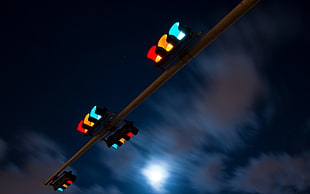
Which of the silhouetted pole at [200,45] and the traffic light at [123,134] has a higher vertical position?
the silhouetted pole at [200,45]

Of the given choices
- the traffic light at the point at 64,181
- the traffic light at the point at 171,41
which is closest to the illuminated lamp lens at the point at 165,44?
the traffic light at the point at 171,41

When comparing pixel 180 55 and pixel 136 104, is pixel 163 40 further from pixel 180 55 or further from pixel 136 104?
pixel 136 104

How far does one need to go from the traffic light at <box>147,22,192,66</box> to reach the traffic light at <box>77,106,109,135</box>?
7.96ft

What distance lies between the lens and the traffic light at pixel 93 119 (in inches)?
235

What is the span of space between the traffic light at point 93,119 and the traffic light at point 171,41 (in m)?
2.43

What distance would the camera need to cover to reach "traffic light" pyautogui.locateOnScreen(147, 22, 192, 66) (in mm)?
4238

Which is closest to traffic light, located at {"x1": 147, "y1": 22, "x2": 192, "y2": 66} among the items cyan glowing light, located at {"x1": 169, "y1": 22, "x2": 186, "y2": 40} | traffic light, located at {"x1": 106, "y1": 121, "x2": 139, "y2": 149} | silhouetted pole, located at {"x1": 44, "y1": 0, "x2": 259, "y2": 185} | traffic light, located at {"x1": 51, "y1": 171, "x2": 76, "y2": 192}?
cyan glowing light, located at {"x1": 169, "y1": 22, "x2": 186, "y2": 40}

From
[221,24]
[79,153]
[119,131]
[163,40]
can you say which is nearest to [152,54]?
[163,40]

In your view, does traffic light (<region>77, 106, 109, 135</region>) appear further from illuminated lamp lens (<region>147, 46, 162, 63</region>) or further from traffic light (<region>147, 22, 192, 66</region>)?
traffic light (<region>147, 22, 192, 66</region>)

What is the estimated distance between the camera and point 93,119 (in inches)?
235

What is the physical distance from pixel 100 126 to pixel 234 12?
4.62m

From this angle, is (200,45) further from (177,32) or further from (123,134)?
(123,134)

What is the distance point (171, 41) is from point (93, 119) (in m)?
3.18

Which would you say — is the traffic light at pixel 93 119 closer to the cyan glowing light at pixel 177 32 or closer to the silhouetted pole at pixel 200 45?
A: the silhouetted pole at pixel 200 45
